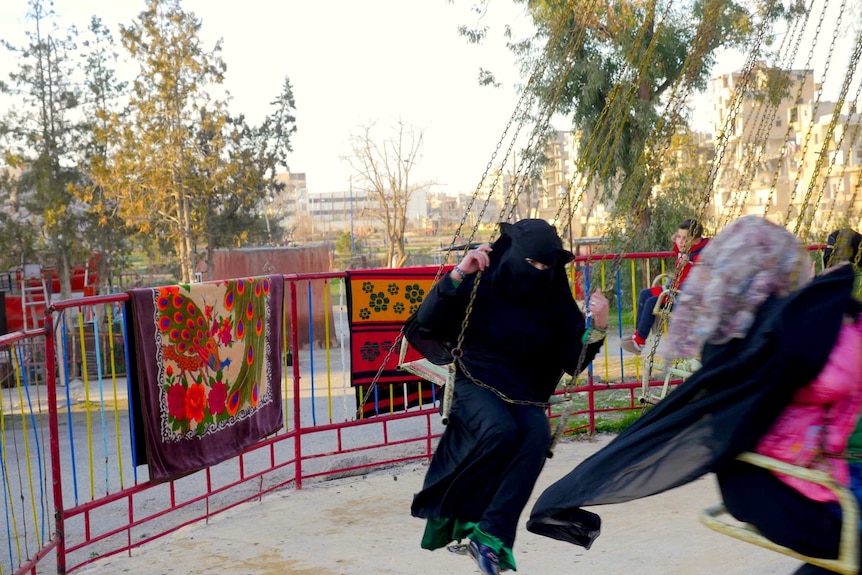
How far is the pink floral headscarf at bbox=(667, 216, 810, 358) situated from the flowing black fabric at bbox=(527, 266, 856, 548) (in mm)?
41

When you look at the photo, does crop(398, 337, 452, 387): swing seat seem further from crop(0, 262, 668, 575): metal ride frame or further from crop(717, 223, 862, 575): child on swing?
crop(717, 223, 862, 575): child on swing

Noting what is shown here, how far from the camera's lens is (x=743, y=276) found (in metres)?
2.46

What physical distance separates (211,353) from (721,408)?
3.78 meters

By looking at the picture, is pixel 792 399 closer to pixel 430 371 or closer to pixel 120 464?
pixel 430 371

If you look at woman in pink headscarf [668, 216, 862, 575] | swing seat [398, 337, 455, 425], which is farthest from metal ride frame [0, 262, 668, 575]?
woman in pink headscarf [668, 216, 862, 575]

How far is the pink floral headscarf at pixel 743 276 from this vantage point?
8.05 ft

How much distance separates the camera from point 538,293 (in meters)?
4.05

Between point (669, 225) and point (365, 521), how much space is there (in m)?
16.0

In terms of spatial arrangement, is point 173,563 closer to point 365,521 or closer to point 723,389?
point 365,521

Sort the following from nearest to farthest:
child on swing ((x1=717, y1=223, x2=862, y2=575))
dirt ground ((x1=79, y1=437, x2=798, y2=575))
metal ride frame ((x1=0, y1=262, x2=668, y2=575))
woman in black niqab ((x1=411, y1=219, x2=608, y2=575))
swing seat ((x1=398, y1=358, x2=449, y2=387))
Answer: child on swing ((x1=717, y1=223, x2=862, y2=575)) → woman in black niqab ((x1=411, y1=219, x2=608, y2=575)) → dirt ground ((x1=79, y1=437, x2=798, y2=575)) → swing seat ((x1=398, y1=358, x2=449, y2=387)) → metal ride frame ((x1=0, y1=262, x2=668, y2=575))

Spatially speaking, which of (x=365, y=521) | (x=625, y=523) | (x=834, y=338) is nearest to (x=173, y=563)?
(x=365, y=521)

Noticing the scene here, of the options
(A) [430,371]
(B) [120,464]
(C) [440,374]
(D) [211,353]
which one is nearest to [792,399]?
(C) [440,374]

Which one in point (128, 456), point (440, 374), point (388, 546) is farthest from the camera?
point (128, 456)

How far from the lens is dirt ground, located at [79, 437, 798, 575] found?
14.8 feet
